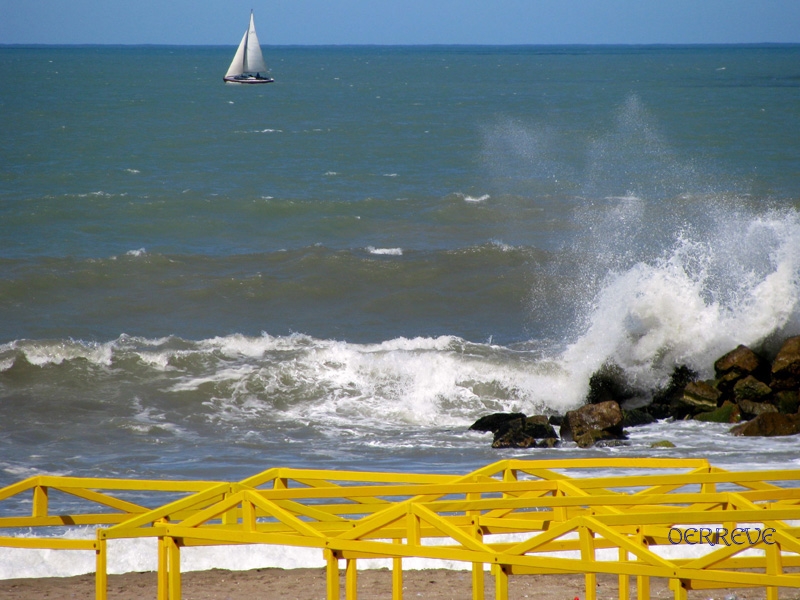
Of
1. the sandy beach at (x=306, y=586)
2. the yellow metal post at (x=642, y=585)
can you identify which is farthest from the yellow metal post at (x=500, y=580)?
the sandy beach at (x=306, y=586)

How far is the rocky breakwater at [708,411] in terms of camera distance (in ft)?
41.7

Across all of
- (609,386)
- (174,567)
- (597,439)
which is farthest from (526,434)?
(174,567)

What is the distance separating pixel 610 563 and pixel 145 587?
16.4ft

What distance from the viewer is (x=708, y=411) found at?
540 inches

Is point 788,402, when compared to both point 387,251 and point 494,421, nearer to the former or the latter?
point 494,421

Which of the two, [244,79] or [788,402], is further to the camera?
[244,79]

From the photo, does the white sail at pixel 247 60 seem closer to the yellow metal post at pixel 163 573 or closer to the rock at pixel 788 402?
the rock at pixel 788 402

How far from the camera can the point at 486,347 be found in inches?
714

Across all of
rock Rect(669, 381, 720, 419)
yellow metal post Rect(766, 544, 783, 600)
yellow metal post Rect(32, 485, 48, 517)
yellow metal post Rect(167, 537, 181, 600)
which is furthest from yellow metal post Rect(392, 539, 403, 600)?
rock Rect(669, 381, 720, 419)

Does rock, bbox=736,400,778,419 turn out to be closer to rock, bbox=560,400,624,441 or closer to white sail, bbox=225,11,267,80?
rock, bbox=560,400,624,441

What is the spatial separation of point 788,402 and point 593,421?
2481 millimetres

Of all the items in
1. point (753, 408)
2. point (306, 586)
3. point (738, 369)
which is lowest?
point (306, 586)

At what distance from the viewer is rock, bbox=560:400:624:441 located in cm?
1287


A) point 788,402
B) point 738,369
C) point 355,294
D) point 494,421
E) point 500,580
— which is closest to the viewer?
point 500,580
